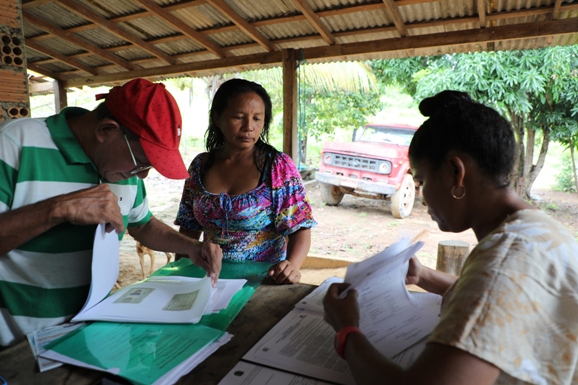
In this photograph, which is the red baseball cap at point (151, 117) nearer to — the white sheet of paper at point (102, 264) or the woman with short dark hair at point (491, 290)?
the white sheet of paper at point (102, 264)

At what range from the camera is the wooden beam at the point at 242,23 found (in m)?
3.91

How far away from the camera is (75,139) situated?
135 centimetres

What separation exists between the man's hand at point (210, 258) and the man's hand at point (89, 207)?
42 centimetres

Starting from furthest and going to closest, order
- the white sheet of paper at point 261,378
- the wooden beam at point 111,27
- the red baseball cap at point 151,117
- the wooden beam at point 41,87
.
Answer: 1. the wooden beam at point 41,87
2. the wooden beam at point 111,27
3. the red baseball cap at point 151,117
4. the white sheet of paper at point 261,378

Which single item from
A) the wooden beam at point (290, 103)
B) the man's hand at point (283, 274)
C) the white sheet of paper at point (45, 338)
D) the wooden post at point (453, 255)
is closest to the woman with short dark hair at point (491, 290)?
the man's hand at point (283, 274)

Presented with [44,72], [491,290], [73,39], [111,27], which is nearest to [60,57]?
[73,39]

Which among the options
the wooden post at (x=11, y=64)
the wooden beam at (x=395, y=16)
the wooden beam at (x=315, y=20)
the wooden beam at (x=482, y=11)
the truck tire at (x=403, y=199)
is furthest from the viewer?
the truck tire at (x=403, y=199)

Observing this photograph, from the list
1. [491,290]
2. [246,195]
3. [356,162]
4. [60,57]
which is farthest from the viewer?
[356,162]

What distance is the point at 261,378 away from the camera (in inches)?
37.2

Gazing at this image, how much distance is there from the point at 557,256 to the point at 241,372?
74 centimetres

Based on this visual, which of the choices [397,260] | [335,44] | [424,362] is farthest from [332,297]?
[335,44]

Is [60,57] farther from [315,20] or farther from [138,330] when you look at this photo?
[138,330]

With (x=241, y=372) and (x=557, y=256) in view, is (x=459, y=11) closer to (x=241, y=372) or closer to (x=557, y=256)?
(x=557, y=256)

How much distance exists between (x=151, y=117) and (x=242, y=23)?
128 inches
